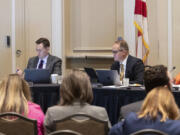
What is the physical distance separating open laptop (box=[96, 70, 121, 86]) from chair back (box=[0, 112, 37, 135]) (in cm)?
206

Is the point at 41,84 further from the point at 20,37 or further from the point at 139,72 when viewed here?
the point at 20,37

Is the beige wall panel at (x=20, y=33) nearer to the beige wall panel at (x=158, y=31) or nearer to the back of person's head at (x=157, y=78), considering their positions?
the beige wall panel at (x=158, y=31)

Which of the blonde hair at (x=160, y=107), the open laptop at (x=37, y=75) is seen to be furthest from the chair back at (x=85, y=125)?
the open laptop at (x=37, y=75)

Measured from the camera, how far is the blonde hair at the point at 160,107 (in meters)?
2.03

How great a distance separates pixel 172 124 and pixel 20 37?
5.38 metres

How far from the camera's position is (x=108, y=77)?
4480 millimetres

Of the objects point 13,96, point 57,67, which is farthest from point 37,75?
point 13,96

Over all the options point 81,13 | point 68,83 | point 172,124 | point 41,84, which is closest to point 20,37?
point 81,13

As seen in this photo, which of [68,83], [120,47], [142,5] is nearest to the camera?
[68,83]

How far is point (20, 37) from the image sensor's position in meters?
6.96

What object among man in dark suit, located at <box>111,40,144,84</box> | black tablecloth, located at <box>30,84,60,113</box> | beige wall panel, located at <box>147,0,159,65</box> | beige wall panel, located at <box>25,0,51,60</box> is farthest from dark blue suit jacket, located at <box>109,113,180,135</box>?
beige wall panel, located at <box>25,0,51,60</box>

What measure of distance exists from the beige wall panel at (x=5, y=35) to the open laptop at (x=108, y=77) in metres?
2.88

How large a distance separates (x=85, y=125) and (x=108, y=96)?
5.77 ft

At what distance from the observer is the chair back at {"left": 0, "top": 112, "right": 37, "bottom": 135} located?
8.05 ft
